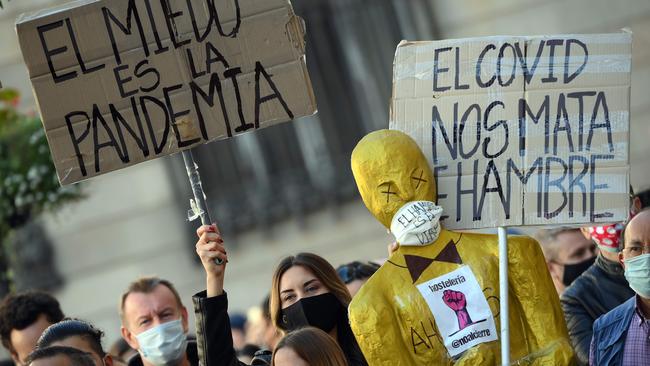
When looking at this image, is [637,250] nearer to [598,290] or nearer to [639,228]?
[639,228]

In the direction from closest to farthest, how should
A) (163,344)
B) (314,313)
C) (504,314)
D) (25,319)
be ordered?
(504,314) < (314,313) < (163,344) < (25,319)

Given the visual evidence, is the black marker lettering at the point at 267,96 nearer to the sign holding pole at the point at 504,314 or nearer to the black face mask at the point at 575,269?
the sign holding pole at the point at 504,314

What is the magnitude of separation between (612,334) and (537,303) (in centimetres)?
64

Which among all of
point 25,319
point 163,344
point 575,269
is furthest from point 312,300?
point 575,269

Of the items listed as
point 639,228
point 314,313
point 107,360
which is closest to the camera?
point 639,228

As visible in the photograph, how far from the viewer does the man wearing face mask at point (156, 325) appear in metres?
6.39

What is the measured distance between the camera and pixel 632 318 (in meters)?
5.68

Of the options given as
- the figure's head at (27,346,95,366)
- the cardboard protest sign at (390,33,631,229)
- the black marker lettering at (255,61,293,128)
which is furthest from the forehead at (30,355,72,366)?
the cardboard protest sign at (390,33,631,229)

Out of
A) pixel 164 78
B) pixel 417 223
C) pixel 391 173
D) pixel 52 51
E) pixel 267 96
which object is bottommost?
pixel 417 223

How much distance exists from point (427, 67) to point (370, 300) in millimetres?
1007

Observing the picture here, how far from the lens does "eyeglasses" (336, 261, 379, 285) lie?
6.79 metres

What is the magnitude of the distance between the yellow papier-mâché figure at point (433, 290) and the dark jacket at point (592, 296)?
96cm

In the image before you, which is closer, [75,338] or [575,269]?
[75,338]

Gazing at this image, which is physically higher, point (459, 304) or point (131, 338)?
point (459, 304)
